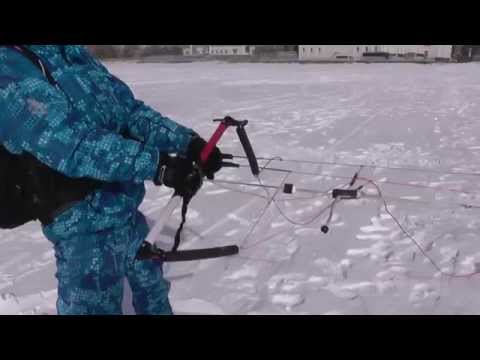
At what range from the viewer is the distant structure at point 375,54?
26344 mm

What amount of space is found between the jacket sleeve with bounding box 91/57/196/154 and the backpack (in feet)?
1.51

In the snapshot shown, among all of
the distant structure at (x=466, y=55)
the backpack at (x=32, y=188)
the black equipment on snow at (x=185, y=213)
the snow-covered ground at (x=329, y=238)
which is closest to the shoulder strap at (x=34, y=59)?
the backpack at (x=32, y=188)

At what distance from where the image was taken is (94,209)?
6.40 ft

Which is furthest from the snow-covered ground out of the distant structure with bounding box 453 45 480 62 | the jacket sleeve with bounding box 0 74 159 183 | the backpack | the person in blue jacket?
the distant structure with bounding box 453 45 480 62

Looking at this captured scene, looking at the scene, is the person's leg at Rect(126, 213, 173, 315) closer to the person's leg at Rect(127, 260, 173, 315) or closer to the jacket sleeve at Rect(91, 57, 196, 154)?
the person's leg at Rect(127, 260, 173, 315)

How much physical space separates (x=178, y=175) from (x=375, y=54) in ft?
92.6

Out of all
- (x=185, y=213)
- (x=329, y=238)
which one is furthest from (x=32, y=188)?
(x=329, y=238)

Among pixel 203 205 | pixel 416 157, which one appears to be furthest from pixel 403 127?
pixel 203 205

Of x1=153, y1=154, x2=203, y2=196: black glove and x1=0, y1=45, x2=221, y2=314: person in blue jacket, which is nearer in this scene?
x1=0, y1=45, x2=221, y2=314: person in blue jacket

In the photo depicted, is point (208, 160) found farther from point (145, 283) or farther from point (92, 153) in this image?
point (145, 283)

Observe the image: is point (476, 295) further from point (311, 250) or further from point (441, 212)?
point (441, 212)

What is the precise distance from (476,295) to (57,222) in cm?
258

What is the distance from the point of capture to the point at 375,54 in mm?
27734

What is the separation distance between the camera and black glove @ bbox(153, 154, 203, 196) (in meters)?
1.79
